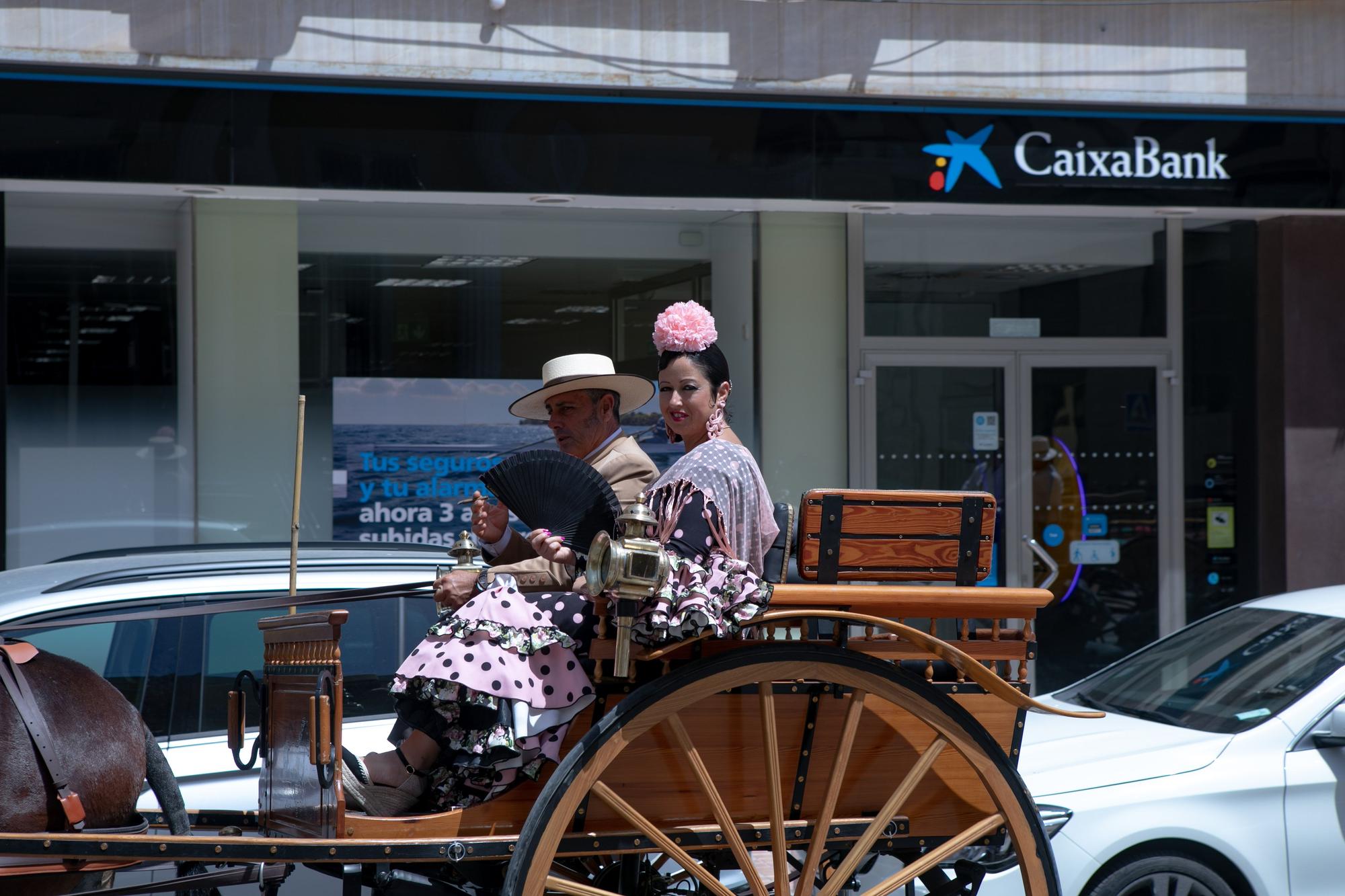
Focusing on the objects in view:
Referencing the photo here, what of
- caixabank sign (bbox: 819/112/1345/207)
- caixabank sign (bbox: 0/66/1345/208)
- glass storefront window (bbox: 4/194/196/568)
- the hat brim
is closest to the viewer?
the hat brim

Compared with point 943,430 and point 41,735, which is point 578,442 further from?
point 943,430

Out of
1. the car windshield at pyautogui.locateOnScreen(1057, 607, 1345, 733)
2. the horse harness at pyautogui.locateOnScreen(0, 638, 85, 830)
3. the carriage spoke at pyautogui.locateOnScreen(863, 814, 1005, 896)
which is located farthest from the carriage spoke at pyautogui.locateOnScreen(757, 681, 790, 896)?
the car windshield at pyautogui.locateOnScreen(1057, 607, 1345, 733)

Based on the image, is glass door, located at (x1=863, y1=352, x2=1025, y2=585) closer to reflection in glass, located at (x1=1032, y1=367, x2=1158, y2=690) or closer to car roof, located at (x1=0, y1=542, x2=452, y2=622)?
reflection in glass, located at (x1=1032, y1=367, x2=1158, y2=690)

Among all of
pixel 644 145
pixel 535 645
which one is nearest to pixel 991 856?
pixel 535 645

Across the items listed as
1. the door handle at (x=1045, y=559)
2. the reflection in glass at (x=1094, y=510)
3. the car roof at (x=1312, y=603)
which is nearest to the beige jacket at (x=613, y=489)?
the car roof at (x=1312, y=603)

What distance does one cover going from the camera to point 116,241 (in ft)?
29.1

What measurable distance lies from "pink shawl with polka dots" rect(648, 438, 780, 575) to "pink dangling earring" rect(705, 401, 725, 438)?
5.8 inches

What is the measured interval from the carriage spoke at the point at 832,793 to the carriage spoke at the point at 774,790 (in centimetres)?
7

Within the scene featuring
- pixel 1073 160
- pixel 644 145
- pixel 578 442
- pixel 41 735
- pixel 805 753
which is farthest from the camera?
pixel 1073 160

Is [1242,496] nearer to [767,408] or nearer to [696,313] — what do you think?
[767,408]

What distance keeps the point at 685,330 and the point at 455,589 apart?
0.98 metres

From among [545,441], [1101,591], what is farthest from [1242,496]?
[545,441]

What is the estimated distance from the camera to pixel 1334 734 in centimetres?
496

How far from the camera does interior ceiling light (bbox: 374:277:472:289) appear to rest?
935 centimetres
